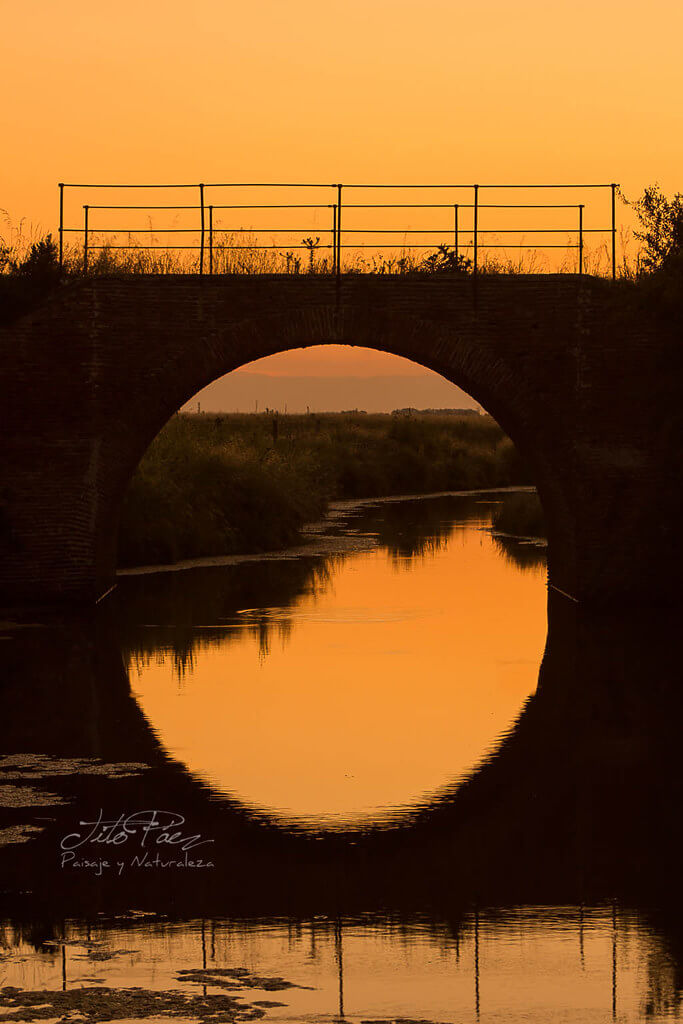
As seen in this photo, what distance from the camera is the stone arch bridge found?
75.8 ft

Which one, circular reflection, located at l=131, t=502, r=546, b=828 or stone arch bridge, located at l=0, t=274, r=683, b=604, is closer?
circular reflection, located at l=131, t=502, r=546, b=828

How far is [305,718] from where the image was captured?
569 inches

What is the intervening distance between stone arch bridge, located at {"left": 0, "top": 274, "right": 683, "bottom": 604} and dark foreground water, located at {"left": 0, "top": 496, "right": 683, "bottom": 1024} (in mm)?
2432

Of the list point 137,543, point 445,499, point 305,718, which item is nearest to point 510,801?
point 305,718

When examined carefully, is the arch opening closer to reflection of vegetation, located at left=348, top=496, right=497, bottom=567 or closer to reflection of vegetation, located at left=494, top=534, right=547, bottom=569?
reflection of vegetation, located at left=494, top=534, right=547, bottom=569

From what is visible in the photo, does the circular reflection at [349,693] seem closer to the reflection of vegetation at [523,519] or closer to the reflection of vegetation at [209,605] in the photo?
the reflection of vegetation at [209,605]

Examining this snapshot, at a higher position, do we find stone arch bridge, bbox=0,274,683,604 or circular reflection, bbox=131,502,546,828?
stone arch bridge, bbox=0,274,683,604

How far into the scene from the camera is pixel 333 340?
2347cm

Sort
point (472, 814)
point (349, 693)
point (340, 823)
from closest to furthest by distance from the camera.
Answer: point (340, 823) < point (472, 814) < point (349, 693)

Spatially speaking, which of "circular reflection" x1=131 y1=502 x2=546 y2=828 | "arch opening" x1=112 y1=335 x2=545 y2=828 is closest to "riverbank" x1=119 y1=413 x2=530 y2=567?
"arch opening" x1=112 y1=335 x2=545 y2=828

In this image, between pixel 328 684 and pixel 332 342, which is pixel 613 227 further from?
pixel 328 684

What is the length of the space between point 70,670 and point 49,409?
6912 mm

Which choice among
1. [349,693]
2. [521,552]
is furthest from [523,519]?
[349,693]

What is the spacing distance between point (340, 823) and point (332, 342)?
13.8 m
